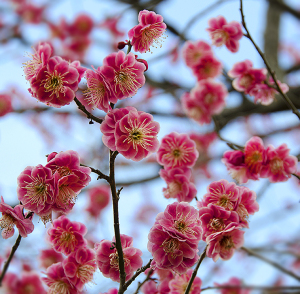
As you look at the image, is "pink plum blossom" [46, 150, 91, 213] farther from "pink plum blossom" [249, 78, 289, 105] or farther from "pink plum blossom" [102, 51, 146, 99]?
"pink plum blossom" [249, 78, 289, 105]

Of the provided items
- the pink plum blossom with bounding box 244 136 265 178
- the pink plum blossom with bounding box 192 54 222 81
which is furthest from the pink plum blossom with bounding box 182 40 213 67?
the pink plum blossom with bounding box 244 136 265 178

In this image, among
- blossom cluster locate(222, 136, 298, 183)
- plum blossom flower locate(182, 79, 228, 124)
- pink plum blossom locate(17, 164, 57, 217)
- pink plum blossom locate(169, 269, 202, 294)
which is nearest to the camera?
pink plum blossom locate(17, 164, 57, 217)

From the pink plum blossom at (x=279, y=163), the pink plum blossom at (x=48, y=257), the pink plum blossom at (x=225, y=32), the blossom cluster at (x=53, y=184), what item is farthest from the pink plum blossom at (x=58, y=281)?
the pink plum blossom at (x=225, y=32)

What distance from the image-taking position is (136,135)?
3.96 ft

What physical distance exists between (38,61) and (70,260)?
0.86 m

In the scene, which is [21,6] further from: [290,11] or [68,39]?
[290,11]

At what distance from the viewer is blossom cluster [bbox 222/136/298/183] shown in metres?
1.57

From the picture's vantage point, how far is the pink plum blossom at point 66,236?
1.38 m

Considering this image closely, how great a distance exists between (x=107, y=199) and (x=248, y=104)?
215cm

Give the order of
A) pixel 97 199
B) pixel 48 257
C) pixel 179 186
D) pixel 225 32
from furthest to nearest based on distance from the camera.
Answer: pixel 97 199, pixel 48 257, pixel 225 32, pixel 179 186

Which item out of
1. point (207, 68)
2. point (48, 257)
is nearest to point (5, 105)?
point (48, 257)

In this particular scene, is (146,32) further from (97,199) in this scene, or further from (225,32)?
(97,199)

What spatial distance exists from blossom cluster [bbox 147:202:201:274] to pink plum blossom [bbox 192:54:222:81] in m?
1.84

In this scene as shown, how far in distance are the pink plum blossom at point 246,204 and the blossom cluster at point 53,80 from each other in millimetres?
798
